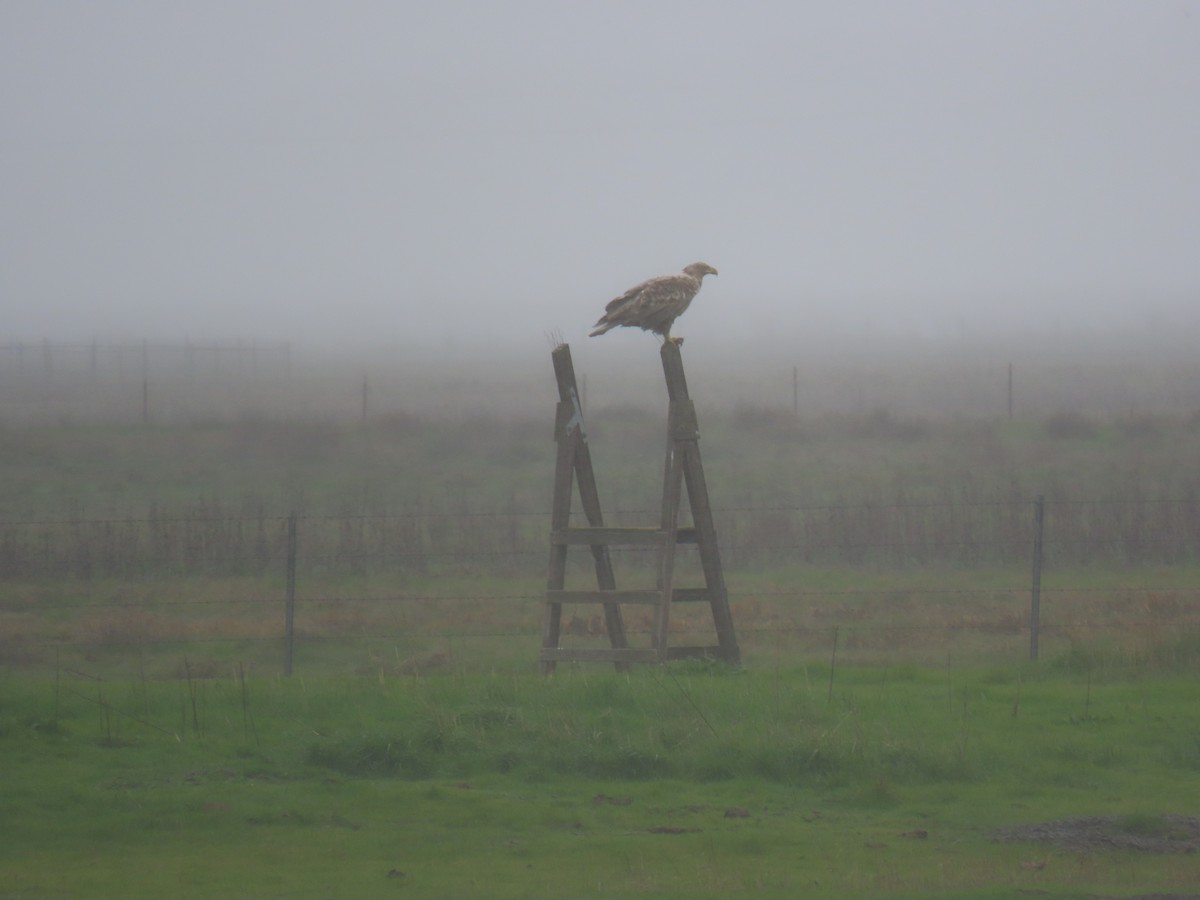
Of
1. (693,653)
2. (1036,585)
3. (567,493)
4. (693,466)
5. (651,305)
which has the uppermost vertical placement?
(651,305)

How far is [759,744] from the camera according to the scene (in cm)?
912

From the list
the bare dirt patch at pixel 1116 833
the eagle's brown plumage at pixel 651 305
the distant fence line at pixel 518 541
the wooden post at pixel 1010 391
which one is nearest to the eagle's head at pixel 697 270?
the eagle's brown plumage at pixel 651 305

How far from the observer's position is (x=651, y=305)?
11.4m

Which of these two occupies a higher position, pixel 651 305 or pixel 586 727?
pixel 651 305

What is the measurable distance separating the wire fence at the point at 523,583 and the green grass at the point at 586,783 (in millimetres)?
3787

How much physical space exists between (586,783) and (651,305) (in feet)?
14.1

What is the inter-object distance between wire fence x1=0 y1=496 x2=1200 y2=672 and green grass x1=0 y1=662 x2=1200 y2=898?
379 cm

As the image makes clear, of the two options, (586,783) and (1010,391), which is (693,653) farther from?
(1010,391)

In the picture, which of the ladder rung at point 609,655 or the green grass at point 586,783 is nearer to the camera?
the green grass at point 586,783

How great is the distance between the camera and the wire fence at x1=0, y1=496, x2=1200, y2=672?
17.1 meters

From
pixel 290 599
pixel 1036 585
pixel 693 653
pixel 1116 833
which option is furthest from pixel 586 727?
pixel 1036 585

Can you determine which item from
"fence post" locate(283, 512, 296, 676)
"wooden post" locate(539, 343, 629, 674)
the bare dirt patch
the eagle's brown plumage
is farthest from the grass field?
the eagle's brown plumage

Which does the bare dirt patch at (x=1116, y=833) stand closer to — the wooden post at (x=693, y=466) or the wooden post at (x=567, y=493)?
the wooden post at (x=693, y=466)

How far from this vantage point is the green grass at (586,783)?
6.79 meters
